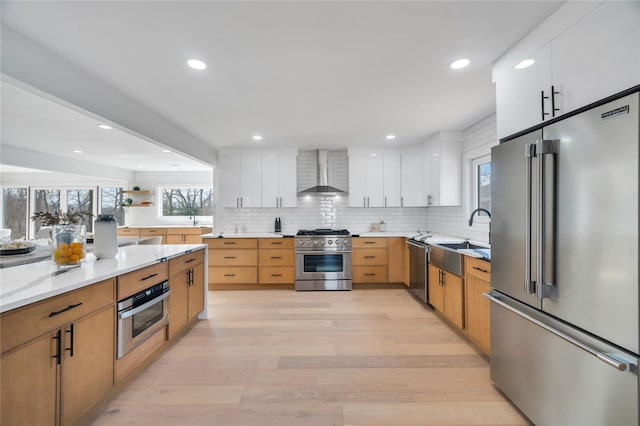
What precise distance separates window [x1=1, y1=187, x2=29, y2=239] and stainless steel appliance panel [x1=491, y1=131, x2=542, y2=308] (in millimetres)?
9579

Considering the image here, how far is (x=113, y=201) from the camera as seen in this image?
6.98 metres

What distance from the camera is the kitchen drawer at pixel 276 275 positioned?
14.5ft

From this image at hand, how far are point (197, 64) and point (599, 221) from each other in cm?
261

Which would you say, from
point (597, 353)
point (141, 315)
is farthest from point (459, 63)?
point (141, 315)

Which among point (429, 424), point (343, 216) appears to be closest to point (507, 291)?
point (429, 424)

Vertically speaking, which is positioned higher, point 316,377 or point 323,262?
point 323,262

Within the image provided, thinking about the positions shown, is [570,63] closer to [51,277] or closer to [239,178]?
[51,277]

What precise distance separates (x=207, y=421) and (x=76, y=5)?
251 centimetres

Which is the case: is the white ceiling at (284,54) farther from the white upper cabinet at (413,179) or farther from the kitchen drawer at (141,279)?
the kitchen drawer at (141,279)

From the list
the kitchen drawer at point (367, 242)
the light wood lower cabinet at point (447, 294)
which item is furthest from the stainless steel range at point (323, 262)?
the light wood lower cabinet at point (447, 294)

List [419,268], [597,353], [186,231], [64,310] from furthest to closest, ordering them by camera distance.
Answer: [186,231], [419,268], [64,310], [597,353]

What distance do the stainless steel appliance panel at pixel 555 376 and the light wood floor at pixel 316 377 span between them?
224 mm

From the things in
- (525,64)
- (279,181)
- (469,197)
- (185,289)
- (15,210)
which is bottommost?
(185,289)

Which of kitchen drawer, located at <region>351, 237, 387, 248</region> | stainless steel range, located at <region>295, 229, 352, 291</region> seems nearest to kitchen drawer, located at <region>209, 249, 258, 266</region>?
stainless steel range, located at <region>295, 229, 352, 291</region>
